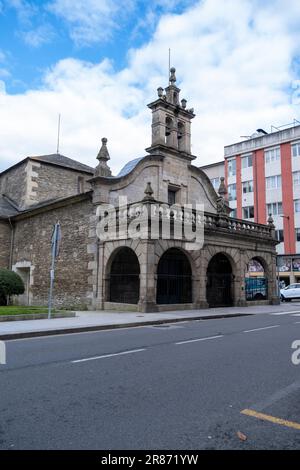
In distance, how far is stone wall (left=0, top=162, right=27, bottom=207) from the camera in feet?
94.1

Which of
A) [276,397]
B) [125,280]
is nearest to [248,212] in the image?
[125,280]

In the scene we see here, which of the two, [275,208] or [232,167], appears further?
[232,167]

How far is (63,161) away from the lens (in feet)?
103

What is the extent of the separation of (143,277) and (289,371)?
11.0 m

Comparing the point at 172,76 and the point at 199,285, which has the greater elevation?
the point at 172,76

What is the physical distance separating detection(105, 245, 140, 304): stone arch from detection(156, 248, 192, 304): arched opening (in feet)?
4.06

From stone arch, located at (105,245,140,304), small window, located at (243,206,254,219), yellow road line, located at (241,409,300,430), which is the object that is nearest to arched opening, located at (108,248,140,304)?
stone arch, located at (105,245,140,304)

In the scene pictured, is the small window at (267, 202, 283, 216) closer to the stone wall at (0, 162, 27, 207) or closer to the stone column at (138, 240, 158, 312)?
the stone wall at (0, 162, 27, 207)

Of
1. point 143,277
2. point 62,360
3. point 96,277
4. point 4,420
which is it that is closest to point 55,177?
point 96,277

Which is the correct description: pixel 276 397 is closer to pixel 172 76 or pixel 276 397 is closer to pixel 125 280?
pixel 125 280

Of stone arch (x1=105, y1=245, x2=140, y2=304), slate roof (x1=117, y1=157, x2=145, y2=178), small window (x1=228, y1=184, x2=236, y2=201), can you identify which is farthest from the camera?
→ small window (x1=228, y1=184, x2=236, y2=201)

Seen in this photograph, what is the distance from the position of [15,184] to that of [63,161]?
415cm

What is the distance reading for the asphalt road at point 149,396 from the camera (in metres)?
3.43

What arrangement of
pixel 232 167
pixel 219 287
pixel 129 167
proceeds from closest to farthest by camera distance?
pixel 129 167, pixel 219 287, pixel 232 167
